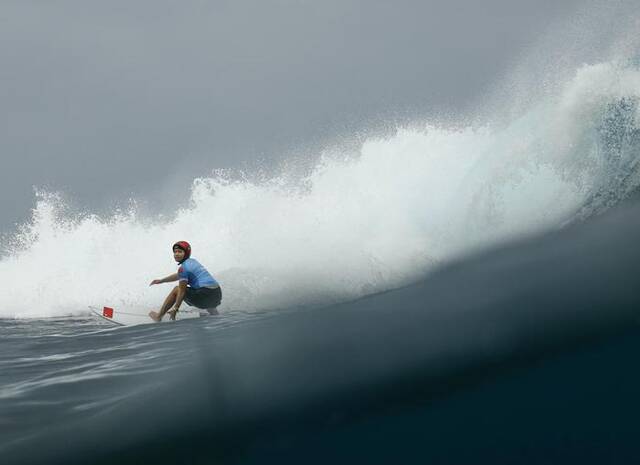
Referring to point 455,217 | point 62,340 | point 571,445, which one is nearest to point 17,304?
point 62,340

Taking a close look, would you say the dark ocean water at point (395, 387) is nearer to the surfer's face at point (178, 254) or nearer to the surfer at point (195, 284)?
the surfer at point (195, 284)

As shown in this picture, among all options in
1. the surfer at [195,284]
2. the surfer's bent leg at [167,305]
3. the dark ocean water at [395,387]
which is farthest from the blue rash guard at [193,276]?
the dark ocean water at [395,387]

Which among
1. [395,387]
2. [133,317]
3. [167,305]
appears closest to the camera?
[395,387]

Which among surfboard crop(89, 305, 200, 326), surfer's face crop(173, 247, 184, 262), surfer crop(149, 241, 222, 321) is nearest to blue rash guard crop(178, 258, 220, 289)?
surfer crop(149, 241, 222, 321)

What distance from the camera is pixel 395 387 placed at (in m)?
3.41

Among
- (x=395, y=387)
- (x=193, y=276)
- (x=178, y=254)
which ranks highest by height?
(x=178, y=254)

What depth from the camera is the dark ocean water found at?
2.67 meters

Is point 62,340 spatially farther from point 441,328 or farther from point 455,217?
point 455,217

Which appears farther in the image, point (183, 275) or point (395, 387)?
point (183, 275)

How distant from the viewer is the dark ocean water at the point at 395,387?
267cm

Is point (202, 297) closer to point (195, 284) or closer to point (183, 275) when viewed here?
point (195, 284)

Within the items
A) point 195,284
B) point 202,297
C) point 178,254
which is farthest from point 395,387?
point 178,254

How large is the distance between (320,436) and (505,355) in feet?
4.69

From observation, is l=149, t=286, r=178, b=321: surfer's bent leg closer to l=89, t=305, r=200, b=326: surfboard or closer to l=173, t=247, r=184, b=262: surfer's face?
l=89, t=305, r=200, b=326: surfboard
